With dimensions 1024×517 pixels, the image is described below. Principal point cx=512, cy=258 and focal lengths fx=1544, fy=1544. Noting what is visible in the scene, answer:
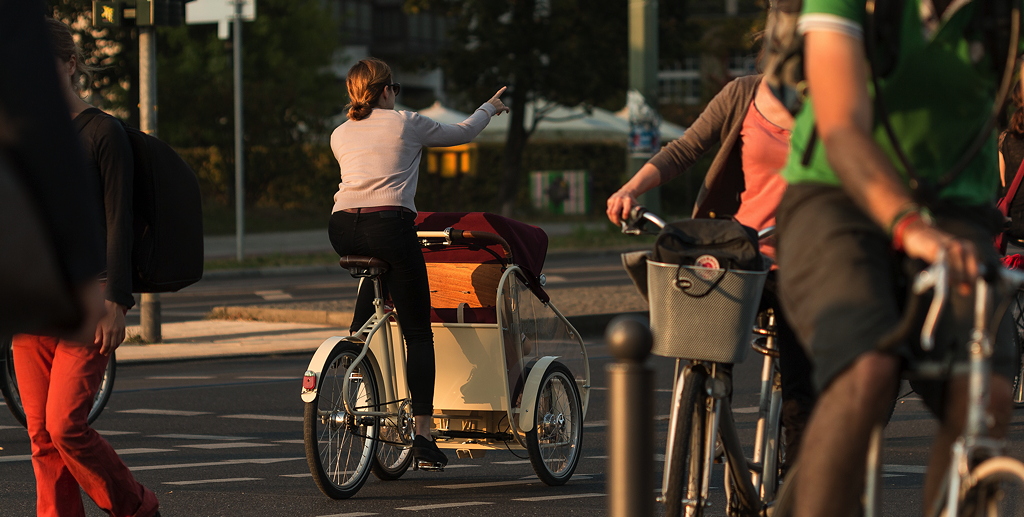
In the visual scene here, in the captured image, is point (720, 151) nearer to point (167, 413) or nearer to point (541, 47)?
point (167, 413)

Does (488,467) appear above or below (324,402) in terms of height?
below

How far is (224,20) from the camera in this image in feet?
65.2

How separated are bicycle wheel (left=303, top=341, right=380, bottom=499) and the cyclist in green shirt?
3356 millimetres

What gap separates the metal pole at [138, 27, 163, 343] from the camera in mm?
12727

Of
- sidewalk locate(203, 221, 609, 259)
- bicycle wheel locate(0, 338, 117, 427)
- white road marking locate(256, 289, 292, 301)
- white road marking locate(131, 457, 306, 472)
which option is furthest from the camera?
sidewalk locate(203, 221, 609, 259)

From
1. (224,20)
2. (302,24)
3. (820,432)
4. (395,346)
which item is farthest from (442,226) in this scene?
(302,24)

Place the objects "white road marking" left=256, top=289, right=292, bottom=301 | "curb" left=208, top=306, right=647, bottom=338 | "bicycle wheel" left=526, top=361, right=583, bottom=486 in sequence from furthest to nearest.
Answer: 1. "white road marking" left=256, top=289, right=292, bottom=301
2. "curb" left=208, top=306, right=647, bottom=338
3. "bicycle wheel" left=526, top=361, right=583, bottom=486

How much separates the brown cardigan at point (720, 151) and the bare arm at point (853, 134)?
1.64m

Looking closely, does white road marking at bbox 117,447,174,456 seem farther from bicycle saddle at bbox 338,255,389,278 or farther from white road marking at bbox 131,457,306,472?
bicycle saddle at bbox 338,255,389,278

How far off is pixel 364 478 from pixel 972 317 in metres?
3.92

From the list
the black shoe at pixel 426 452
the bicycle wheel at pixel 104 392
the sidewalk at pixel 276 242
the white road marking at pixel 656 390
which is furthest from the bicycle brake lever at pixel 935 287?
the sidewalk at pixel 276 242

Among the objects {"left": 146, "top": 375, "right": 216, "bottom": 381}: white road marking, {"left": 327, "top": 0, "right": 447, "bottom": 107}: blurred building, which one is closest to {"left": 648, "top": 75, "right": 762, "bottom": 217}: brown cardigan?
{"left": 146, "top": 375, "right": 216, "bottom": 381}: white road marking

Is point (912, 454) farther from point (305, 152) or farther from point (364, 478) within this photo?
point (305, 152)

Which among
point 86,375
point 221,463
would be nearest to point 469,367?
point 221,463
